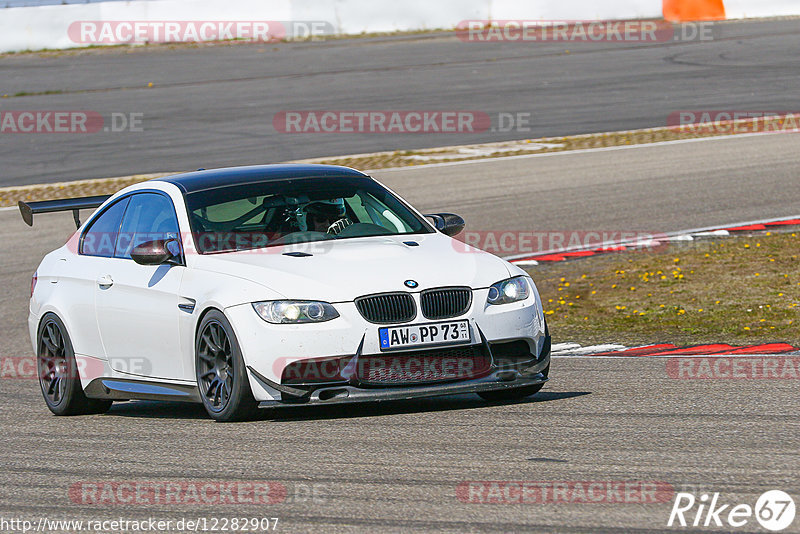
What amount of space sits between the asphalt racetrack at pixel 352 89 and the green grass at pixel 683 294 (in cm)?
824

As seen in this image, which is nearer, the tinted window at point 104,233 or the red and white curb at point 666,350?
the tinted window at point 104,233

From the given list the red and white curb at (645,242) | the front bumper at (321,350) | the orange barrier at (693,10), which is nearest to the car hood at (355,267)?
the front bumper at (321,350)

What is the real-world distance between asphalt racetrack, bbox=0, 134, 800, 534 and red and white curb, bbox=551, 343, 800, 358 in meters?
0.32

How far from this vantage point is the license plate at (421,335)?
7.38m

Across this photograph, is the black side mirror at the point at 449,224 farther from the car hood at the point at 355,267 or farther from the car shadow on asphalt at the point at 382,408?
the car shadow on asphalt at the point at 382,408

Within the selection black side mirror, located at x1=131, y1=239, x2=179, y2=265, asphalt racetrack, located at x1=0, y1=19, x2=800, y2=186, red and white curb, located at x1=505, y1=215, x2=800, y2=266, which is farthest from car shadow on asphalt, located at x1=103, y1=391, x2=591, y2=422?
asphalt racetrack, located at x1=0, y1=19, x2=800, y2=186

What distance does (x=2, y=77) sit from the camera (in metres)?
33.0

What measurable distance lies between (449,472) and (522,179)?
13.6m

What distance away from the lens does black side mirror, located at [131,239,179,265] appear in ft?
27.0

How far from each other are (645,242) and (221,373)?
875 centimetres

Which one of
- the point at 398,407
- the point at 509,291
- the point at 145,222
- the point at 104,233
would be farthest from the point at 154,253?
the point at 509,291

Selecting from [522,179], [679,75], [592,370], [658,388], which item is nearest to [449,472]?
[658,388]

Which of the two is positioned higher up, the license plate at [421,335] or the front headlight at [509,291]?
the front headlight at [509,291]

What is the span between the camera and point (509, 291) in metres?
7.81
